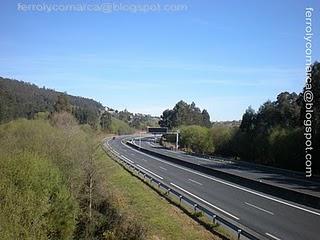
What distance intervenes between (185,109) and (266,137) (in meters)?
101

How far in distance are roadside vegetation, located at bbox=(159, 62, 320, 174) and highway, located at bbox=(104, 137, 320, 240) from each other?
15.3m

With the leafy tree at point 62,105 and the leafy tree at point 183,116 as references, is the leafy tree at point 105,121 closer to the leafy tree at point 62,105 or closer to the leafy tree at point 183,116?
the leafy tree at point 183,116

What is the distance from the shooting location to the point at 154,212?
90.9 ft

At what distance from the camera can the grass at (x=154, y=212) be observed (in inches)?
881

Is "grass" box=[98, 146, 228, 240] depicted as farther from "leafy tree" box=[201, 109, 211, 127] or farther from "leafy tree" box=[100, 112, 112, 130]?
"leafy tree" box=[100, 112, 112, 130]

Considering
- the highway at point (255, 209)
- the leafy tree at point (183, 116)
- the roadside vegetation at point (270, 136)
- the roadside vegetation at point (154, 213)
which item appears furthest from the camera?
the leafy tree at point (183, 116)

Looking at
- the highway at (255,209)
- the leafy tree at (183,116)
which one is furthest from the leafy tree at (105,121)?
the highway at (255,209)

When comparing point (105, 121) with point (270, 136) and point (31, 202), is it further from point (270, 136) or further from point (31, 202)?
point (31, 202)

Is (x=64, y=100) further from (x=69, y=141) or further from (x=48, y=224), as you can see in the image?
(x=48, y=224)

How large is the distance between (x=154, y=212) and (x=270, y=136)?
141 feet

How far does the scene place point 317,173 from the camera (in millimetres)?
48125

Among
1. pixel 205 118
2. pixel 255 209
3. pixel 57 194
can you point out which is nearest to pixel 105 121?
pixel 205 118

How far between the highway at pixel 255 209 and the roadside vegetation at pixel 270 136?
1535 cm

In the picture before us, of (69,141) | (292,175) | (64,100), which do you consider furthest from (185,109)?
(69,141)
